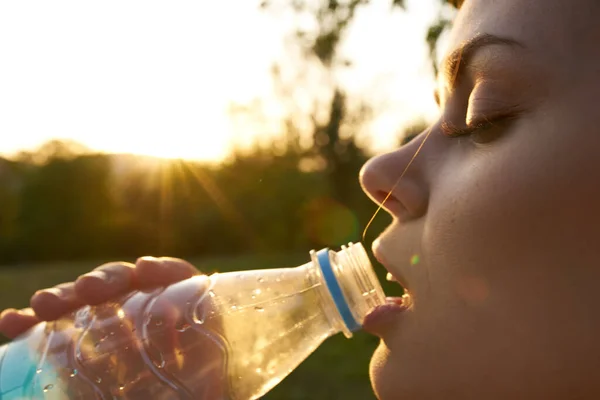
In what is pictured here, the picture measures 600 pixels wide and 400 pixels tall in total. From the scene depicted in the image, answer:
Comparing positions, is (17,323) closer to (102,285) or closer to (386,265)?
(102,285)

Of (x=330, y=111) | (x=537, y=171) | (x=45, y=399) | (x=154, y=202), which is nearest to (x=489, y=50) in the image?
(x=537, y=171)

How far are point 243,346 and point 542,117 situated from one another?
768 millimetres

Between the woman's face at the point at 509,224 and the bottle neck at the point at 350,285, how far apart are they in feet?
0.37

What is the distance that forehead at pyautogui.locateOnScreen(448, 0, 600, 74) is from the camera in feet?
2.88

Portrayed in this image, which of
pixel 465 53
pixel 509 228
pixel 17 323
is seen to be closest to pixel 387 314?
pixel 509 228

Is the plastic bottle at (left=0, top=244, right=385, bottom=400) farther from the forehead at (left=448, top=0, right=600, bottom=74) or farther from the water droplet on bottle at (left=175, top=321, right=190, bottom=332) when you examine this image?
the forehead at (left=448, top=0, right=600, bottom=74)

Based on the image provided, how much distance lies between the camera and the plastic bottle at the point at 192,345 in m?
1.32

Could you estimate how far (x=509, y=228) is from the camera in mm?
898

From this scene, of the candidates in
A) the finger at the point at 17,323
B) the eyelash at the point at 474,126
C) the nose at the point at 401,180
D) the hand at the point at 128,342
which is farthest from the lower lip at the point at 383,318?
the finger at the point at 17,323

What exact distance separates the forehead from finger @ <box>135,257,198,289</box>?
845mm

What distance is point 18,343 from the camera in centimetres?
151

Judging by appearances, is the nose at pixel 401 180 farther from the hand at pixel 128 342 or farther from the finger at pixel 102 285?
the finger at pixel 102 285

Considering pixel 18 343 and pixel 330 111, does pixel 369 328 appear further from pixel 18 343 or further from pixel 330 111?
pixel 330 111

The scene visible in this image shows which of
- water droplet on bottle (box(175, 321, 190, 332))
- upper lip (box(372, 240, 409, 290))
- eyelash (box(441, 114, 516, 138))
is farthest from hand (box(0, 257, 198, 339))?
eyelash (box(441, 114, 516, 138))
